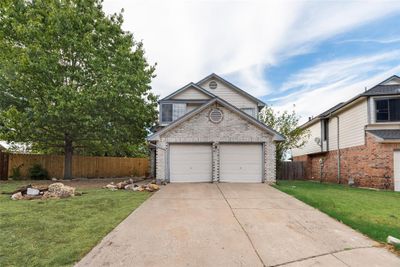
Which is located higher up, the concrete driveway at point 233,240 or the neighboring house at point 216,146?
the neighboring house at point 216,146

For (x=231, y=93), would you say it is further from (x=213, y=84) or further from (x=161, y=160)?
(x=161, y=160)

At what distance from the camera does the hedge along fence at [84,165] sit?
1753 centimetres

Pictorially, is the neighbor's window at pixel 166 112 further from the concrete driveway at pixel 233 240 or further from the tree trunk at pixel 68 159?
the concrete driveway at pixel 233 240

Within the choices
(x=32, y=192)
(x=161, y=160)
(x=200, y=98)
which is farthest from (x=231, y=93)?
(x=32, y=192)

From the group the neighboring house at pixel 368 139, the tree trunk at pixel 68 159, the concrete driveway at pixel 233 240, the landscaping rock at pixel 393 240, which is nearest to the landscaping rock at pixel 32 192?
the concrete driveway at pixel 233 240

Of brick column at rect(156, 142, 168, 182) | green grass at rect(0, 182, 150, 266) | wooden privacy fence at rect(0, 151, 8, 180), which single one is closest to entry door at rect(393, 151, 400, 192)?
brick column at rect(156, 142, 168, 182)

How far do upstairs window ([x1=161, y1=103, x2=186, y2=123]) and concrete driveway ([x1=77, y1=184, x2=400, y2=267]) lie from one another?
11587 mm

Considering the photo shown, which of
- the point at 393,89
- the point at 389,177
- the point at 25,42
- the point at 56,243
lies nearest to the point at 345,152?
the point at 389,177

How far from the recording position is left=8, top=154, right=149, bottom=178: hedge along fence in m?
17.5

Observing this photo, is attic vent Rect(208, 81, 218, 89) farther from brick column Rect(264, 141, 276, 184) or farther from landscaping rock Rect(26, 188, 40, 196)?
landscaping rock Rect(26, 188, 40, 196)

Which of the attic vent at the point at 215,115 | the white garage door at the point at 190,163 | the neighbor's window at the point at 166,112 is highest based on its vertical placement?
the neighbor's window at the point at 166,112

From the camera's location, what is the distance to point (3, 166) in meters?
16.6

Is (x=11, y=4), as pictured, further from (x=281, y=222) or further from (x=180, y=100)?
(x=281, y=222)

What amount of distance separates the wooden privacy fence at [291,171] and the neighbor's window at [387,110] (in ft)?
27.5
